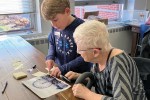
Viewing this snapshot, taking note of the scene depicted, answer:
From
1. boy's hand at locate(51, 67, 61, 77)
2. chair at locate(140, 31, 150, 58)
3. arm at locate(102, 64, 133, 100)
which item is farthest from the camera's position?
chair at locate(140, 31, 150, 58)

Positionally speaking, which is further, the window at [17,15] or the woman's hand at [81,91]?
the window at [17,15]

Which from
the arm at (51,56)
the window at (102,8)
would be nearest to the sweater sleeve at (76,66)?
the arm at (51,56)

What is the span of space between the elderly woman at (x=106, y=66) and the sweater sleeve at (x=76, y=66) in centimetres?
29

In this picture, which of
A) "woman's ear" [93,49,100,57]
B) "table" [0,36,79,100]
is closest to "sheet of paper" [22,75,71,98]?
"table" [0,36,79,100]

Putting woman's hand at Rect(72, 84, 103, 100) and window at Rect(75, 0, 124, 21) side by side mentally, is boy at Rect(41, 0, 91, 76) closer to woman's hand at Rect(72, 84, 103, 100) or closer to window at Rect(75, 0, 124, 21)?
woman's hand at Rect(72, 84, 103, 100)

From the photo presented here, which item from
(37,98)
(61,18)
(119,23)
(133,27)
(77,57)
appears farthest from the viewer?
(119,23)

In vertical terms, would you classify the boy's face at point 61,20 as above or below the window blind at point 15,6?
below

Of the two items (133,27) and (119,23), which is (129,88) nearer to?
(133,27)

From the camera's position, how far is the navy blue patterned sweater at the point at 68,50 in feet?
4.54

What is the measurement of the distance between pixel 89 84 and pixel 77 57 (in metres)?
0.41

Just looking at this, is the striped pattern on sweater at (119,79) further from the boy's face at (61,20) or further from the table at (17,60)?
the boy's face at (61,20)

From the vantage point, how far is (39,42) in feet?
8.75

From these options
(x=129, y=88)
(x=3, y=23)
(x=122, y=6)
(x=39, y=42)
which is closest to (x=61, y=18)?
(x=129, y=88)

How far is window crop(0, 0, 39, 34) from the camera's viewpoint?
2545 millimetres
